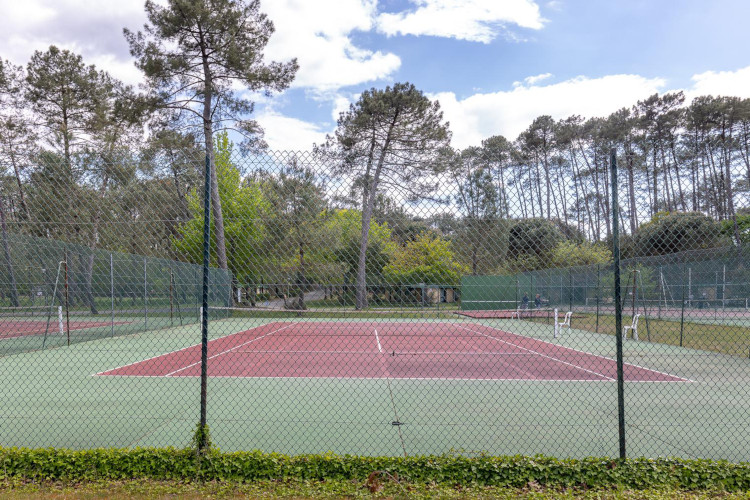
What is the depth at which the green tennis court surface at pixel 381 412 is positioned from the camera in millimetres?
5191

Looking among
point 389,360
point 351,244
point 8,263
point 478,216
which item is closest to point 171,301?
point 389,360

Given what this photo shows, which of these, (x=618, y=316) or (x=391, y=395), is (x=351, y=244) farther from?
(x=391, y=395)

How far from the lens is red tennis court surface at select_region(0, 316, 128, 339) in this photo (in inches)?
469

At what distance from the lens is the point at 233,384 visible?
8414 mm

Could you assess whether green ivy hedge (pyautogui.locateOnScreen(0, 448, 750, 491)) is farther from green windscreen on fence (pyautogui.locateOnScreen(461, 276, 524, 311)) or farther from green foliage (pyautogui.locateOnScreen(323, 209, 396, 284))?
green windscreen on fence (pyautogui.locateOnScreen(461, 276, 524, 311))

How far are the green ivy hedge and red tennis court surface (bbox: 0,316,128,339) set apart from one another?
8.43 meters

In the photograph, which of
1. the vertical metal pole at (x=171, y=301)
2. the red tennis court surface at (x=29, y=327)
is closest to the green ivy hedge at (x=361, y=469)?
the red tennis court surface at (x=29, y=327)

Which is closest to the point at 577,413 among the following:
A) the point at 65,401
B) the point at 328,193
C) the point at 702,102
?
the point at 328,193

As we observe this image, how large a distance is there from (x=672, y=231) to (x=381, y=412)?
364 cm

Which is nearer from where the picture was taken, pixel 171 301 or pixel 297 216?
pixel 297 216

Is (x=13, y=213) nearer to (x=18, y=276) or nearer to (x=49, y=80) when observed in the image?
(x=18, y=276)

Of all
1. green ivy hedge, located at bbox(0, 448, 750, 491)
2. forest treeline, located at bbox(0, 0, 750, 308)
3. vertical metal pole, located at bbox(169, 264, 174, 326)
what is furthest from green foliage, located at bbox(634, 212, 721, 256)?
vertical metal pole, located at bbox(169, 264, 174, 326)

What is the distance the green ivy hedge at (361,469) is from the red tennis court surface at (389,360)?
3.49 m

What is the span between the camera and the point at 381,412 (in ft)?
21.5
